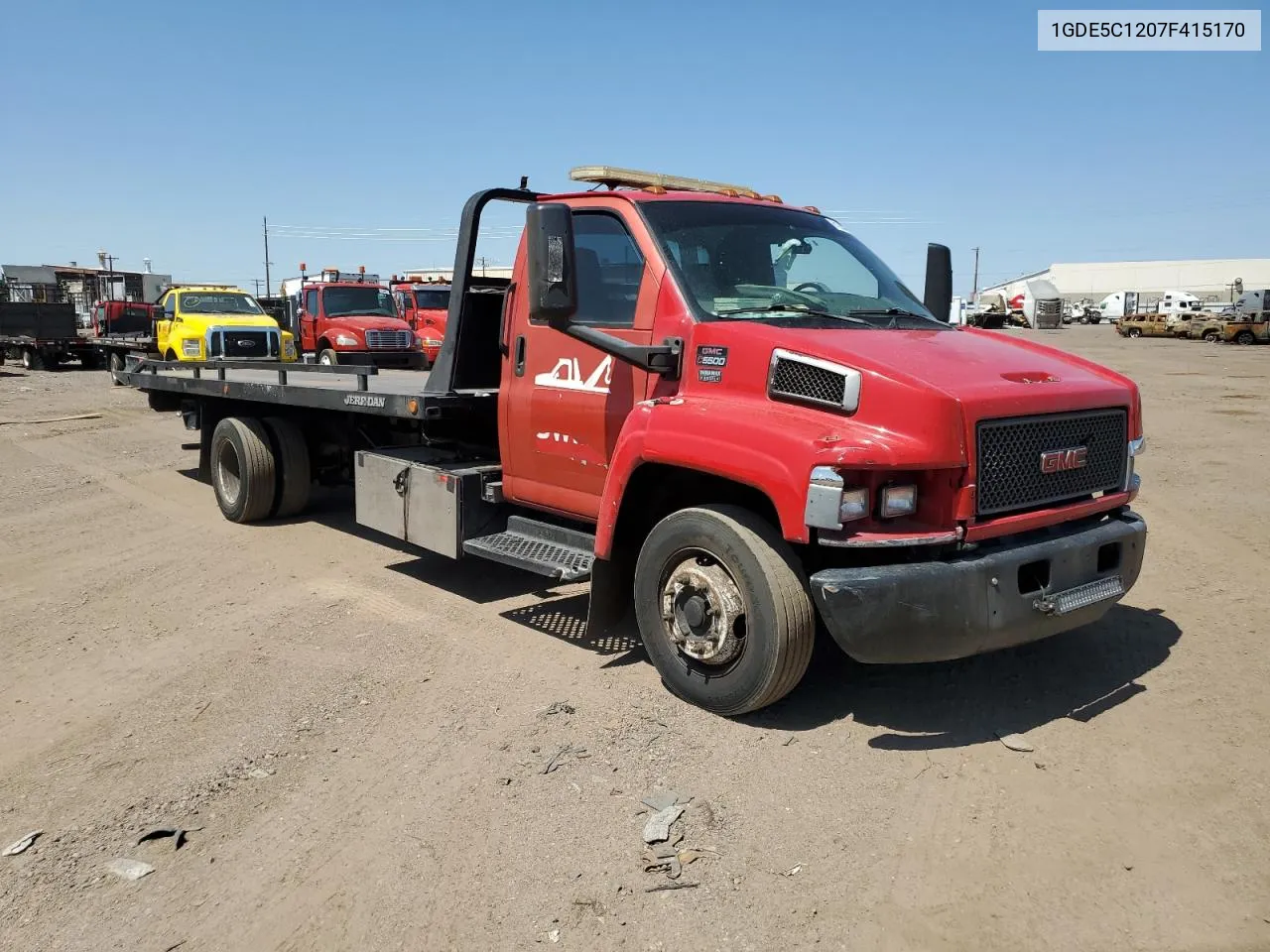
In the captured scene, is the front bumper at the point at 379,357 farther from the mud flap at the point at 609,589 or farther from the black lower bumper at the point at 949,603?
the black lower bumper at the point at 949,603

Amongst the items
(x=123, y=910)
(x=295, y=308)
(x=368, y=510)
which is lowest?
(x=123, y=910)

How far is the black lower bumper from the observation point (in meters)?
3.72

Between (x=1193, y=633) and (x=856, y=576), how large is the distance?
2.78 meters

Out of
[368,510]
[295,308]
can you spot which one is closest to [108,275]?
[295,308]

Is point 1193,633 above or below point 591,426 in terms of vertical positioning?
below

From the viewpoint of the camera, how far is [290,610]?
19.9 ft

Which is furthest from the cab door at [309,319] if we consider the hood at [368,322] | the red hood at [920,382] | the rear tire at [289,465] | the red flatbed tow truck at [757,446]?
the red hood at [920,382]

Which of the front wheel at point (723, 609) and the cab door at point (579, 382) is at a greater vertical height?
the cab door at point (579, 382)

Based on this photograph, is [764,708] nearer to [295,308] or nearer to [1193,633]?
[1193,633]

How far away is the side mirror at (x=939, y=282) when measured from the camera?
585 cm

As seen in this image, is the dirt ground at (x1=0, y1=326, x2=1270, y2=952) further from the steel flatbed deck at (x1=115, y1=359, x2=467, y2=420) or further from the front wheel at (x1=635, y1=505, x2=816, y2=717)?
the steel flatbed deck at (x1=115, y1=359, x2=467, y2=420)

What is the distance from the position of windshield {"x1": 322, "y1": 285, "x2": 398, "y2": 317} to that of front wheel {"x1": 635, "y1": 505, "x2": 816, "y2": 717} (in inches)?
642

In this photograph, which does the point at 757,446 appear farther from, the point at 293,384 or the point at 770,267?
the point at 293,384

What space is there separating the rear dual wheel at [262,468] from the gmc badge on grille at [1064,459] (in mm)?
6323
